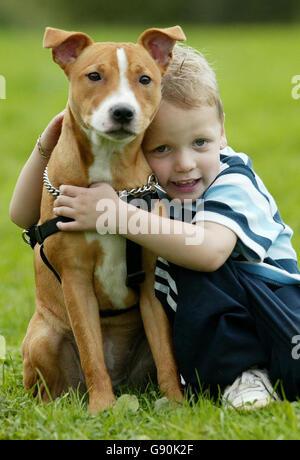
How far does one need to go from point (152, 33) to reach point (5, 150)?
870 cm

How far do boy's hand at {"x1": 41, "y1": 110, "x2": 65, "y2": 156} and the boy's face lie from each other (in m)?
0.52

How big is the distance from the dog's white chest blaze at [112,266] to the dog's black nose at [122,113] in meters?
0.62

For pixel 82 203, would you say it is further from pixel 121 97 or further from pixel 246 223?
pixel 246 223

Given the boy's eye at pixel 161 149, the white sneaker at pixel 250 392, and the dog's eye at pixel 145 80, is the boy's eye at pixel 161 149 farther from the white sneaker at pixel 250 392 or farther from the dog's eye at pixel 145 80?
the white sneaker at pixel 250 392

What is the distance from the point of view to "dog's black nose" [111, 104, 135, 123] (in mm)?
3164

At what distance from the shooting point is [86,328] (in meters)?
3.61

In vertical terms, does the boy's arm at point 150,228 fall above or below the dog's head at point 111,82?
below

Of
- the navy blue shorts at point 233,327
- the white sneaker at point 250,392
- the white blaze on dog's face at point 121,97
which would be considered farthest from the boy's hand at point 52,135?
the white sneaker at point 250,392

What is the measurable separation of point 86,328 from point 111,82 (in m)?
1.18

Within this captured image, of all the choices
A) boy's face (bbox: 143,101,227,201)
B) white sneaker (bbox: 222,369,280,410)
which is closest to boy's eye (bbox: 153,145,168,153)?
boy's face (bbox: 143,101,227,201)

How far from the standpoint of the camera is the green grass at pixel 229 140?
120 inches

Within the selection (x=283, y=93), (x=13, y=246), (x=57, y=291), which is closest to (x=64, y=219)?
(x=57, y=291)

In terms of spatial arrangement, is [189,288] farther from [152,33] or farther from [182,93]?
[152,33]
